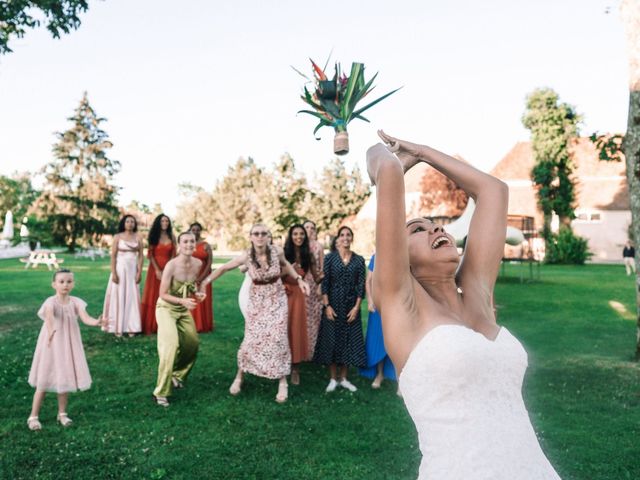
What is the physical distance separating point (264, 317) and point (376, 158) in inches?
213

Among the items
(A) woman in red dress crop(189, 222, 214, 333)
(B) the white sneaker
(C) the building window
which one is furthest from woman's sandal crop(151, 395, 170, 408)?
(C) the building window

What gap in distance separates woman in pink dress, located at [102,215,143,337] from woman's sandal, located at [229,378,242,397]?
14.7ft

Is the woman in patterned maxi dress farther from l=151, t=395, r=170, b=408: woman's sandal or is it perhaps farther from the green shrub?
the green shrub

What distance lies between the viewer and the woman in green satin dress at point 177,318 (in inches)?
265

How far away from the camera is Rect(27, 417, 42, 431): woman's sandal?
5.61m

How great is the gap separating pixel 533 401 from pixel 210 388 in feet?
12.9

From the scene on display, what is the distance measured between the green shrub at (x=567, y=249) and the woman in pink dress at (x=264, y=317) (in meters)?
33.4

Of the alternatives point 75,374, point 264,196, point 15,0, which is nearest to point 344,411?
point 75,374

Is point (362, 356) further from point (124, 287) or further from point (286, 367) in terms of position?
point (124, 287)

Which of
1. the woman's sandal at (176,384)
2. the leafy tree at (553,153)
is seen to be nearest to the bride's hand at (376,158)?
the woman's sandal at (176,384)

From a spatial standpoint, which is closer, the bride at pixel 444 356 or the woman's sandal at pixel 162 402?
the bride at pixel 444 356

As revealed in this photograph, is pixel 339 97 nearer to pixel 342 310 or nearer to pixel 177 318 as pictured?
pixel 177 318

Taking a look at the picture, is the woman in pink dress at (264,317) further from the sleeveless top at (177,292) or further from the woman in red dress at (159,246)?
A: the woman in red dress at (159,246)

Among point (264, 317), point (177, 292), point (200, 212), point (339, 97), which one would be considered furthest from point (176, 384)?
point (200, 212)
